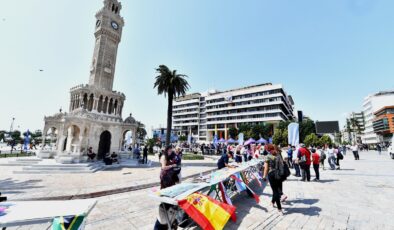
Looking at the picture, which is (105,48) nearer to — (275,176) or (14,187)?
(14,187)

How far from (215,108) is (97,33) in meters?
59.9

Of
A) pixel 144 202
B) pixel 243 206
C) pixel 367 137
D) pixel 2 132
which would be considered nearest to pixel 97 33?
pixel 144 202

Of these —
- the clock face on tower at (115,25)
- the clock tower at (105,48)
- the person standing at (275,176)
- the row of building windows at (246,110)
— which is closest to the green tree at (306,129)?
the row of building windows at (246,110)

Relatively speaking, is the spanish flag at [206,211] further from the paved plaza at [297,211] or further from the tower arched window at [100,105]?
the tower arched window at [100,105]

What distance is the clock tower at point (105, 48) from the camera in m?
24.9

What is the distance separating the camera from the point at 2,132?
3430 inches

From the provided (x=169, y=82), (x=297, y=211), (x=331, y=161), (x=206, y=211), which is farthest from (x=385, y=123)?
(x=206, y=211)

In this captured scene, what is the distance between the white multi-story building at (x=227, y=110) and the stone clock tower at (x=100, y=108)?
2109 inches

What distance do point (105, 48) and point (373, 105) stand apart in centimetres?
11807

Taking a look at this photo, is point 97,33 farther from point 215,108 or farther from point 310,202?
point 215,108

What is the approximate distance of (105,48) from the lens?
84.1ft

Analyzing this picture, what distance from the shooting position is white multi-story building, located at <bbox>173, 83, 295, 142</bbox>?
214 ft

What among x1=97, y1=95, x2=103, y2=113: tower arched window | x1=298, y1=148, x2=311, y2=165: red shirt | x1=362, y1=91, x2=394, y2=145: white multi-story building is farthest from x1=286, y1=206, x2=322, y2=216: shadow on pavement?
x1=362, y1=91, x2=394, y2=145: white multi-story building

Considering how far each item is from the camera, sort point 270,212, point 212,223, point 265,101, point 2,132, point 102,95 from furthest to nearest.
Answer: point 2,132 < point 265,101 < point 102,95 < point 270,212 < point 212,223
